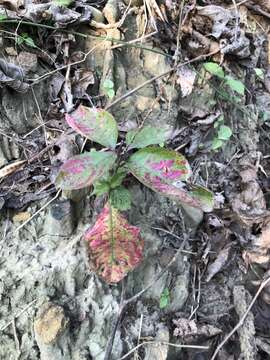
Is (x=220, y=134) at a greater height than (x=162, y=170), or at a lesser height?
lesser

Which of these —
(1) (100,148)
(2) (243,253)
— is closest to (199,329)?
(2) (243,253)

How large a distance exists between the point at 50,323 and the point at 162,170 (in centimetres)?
71

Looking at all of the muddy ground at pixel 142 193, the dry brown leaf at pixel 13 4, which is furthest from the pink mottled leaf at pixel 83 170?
the dry brown leaf at pixel 13 4

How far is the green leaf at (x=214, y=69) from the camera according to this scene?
229 centimetres

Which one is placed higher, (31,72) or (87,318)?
(31,72)

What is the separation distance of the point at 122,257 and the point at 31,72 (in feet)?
3.24

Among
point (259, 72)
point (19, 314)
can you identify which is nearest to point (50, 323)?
point (19, 314)

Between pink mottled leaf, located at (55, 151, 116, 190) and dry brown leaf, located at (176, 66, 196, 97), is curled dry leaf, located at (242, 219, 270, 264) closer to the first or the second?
dry brown leaf, located at (176, 66, 196, 97)

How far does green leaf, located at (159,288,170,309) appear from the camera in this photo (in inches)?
75.2

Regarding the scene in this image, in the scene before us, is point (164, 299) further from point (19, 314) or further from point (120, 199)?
point (19, 314)

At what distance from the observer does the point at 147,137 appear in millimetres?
1729

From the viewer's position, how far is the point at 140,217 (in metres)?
1.96

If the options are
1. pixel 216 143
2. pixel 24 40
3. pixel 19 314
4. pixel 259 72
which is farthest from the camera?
pixel 259 72

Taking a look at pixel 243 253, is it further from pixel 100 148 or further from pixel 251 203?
pixel 100 148
